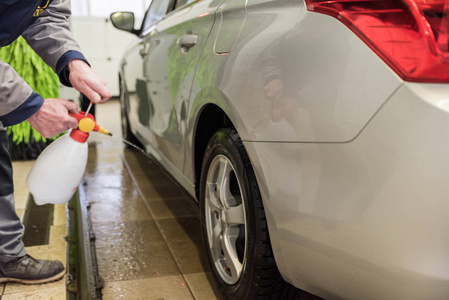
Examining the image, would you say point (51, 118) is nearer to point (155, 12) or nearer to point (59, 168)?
point (59, 168)

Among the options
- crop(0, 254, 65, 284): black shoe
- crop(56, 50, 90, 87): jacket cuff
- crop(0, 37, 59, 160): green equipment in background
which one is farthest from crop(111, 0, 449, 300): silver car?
crop(0, 37, 59, 160): green equipment in background

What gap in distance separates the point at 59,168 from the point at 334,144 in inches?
40.7

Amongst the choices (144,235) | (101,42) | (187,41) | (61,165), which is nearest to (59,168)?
(61,165)

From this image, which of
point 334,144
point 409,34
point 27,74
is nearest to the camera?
point 409,34

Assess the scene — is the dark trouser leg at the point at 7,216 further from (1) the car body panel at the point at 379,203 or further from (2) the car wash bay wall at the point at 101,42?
(2) the car wash bay wall at the point at 101,42

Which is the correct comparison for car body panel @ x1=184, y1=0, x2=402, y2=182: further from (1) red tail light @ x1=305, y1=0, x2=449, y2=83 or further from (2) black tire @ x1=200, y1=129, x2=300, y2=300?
(2) black tire @ x1=200, y1=129, x2=300, y2=300

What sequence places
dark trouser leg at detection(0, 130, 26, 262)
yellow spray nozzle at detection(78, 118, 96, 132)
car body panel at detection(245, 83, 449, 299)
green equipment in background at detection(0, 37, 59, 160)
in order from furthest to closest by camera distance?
green equipment in background at detection(0, 37, 59, 160) < dark trouser leg at detection(0, 130, 26, 262) < yellow spray nozzle at detection(78, 118, 96, 132) < car body panel at detection(245, 83, 449, 299)

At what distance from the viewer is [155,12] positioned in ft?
11.2

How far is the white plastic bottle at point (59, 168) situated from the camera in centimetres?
171

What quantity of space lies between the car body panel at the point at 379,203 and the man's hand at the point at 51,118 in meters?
0.74

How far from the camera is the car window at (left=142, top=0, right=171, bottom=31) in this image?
311 centimetres

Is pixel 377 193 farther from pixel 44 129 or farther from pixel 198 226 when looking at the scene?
pixel 198 226

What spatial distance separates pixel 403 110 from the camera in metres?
1.01

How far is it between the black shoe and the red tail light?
174 cm
